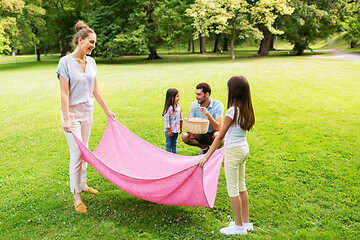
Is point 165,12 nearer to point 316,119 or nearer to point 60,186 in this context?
point 316,119

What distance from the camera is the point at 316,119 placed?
8.08 meters

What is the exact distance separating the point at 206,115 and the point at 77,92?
1.92 meters

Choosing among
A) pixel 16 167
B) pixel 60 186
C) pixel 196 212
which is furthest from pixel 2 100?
pixel 196 212

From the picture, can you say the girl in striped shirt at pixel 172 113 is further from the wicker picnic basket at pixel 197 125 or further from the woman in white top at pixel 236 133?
the woman in white top at pixel 236 133

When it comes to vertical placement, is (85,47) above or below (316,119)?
above

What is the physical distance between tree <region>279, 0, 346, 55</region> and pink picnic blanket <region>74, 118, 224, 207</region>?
2668 cm

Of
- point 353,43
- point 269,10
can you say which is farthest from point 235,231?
point 353,43

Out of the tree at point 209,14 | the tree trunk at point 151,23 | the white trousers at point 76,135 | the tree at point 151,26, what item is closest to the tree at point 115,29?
the tree at point 151,26

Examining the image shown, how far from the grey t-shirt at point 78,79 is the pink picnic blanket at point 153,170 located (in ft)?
1.66

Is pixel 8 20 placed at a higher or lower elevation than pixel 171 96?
higher

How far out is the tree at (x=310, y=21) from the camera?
2814 cm

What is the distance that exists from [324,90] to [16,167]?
10459 millimetres

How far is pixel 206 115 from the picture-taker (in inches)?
187

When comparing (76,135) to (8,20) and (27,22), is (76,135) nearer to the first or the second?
(8,20)
